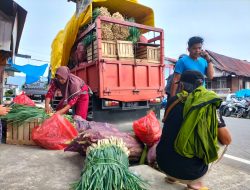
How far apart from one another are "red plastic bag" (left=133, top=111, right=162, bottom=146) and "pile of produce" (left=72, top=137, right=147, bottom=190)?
88 cm

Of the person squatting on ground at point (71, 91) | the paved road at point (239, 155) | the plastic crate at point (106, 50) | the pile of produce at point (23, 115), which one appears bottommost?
the paved road at point (239, 155)

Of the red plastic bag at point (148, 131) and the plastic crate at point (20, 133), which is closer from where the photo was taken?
the red plastic bag at point (148, 131)

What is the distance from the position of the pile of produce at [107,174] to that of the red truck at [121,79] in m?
3.23

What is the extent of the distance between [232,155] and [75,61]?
4.62 m

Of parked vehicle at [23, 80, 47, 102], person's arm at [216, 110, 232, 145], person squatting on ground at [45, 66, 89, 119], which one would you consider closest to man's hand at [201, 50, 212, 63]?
person's arm at [216, 110, 232, 145]

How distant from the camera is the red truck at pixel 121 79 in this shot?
5645 millimetres

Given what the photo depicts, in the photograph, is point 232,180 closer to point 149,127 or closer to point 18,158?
point 149,127

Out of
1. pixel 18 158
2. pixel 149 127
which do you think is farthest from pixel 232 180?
pixel 18 158

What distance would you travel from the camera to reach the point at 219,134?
7.59 feet

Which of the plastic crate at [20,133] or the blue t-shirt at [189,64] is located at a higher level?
the blue t-shirt at [189,64]

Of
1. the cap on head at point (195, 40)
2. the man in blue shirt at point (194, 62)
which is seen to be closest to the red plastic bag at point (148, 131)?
the man in blue shirt at point (194, 62)

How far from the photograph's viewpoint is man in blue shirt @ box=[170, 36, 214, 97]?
3.55 metres

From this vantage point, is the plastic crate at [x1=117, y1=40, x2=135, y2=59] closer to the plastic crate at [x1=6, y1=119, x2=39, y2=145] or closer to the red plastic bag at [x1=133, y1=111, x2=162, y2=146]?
the plastic crate at [x1=6, y1=119, x2=39, y2=145]

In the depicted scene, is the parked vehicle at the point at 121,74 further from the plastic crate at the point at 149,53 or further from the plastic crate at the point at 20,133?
the plastic crate at the point at 20,133
